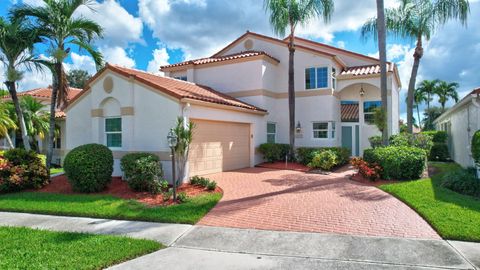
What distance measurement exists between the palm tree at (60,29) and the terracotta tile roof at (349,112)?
589 inches

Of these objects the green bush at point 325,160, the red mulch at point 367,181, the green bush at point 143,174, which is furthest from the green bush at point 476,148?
the green bush at point 143,174

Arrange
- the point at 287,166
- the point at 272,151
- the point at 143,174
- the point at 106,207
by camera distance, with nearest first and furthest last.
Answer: the point at 106,207 < the point at 143,174 < the point at 287,166 < the point at 272,151

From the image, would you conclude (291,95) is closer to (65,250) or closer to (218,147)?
(218,147)

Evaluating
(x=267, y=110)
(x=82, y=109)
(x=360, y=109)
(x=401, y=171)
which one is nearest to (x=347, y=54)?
(x=360, y=109)

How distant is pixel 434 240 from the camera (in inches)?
251

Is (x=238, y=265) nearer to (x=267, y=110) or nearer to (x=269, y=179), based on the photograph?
(x=269, y=179)

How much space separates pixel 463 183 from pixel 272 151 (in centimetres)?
932

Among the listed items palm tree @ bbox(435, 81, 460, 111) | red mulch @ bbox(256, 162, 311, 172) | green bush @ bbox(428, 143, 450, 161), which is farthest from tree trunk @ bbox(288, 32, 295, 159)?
palm tree @ bbox(435, 81, 460, 111)

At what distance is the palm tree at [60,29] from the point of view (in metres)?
13.2

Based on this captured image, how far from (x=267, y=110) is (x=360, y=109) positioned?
6.56 m

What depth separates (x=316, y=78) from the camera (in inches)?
771

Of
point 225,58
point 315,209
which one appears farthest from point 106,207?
point 225,58

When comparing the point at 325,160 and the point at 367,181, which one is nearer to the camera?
the point at 367,181

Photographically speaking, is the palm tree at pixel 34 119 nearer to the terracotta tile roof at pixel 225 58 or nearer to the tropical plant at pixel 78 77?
the terracotta tile roof at pixel 225 58
